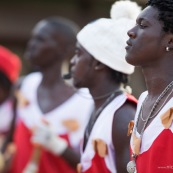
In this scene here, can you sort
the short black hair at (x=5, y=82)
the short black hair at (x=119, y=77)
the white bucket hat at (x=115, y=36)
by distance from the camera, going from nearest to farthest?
1. the white bucket hat at (x=115, y=36)
2. the short black hair at (x=119, y=77)
3. the short black hair at (x=5, y=82)

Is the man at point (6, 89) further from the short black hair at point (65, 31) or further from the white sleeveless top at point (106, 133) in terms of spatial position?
the white sleeveless top at point (106, 133)

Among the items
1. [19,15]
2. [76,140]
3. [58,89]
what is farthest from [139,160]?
[19,15]

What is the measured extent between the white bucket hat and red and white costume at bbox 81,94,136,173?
24 cm

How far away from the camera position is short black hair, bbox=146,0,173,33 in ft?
11.9

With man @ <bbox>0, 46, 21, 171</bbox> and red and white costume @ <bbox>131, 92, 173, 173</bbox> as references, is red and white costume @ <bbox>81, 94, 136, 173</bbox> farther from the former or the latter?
man @ <bbox>0, 46, 21, 171</bbox>

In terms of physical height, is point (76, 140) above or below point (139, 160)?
below

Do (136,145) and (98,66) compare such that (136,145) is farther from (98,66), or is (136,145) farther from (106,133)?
(98,66)

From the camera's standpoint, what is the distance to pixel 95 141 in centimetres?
452

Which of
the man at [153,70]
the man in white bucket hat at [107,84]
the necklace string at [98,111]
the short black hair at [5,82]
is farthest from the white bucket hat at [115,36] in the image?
the short black hair at [5,82]

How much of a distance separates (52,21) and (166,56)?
132 inches

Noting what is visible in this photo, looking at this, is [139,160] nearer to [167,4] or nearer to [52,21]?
[167,4]

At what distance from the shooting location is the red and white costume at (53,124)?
611cm

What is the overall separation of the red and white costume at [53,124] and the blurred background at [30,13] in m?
5.89

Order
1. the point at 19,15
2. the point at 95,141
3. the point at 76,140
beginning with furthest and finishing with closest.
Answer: the point at 19,15, the point at 76,140, the point at 95,141
